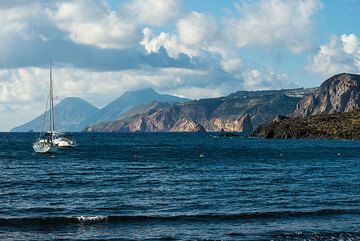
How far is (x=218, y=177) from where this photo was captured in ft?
234

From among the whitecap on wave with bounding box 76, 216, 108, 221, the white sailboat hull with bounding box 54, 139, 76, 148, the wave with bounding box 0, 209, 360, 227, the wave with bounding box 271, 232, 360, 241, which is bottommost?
the wave with bounding box 271, 232, 360, 241

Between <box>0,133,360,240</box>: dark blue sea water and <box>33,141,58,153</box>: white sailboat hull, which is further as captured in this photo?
<box>33,141,58,153</box>: white sailboat hull

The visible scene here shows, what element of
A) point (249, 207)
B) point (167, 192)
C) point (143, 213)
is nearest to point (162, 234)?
point (143, 213)

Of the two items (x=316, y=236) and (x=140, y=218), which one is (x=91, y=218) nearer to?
(x=140, y=218)

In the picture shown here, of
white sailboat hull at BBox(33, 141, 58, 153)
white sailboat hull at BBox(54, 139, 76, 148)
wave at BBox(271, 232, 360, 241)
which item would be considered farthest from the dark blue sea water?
white sailboat hull at BBox(54, 139, 76, 148)

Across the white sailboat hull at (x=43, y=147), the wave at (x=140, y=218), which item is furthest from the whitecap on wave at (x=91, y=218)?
the white sailboat hull at (x=43, y=147)

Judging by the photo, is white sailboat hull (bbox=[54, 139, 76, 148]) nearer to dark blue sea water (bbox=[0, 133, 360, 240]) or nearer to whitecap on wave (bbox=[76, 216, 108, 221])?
dark blue sea water (bbox=[0, 133, 360, 240])

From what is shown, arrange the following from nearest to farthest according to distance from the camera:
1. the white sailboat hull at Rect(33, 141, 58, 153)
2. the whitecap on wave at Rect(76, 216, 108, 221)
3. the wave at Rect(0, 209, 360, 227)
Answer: the wave at Rect(0, 209, 360, 227) → the whitecap on wave at Rect(76, 216, 108, 221) → the white sailboat hull at Rect(33, 141, 58, 153)

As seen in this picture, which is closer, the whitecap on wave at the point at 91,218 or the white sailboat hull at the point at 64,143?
the whitecap on wave at the point at 91,218

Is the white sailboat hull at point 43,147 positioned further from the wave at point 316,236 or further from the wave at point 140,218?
the wave at point 316,236

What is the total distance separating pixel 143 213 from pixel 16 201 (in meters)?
14.0

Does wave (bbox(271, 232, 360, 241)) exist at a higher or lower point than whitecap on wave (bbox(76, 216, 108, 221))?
lower

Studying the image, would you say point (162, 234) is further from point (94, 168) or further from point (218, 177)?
point (94, 168)

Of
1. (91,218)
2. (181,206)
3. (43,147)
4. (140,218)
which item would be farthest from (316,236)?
(43,147)
